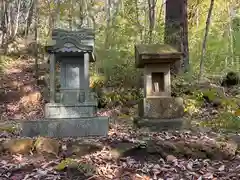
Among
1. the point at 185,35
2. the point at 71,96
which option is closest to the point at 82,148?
the point at 71,96

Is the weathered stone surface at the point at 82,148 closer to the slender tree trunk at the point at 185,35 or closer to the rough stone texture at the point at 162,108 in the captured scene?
the rough stone texture at the point at 162,108

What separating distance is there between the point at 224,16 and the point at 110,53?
10.3 metres

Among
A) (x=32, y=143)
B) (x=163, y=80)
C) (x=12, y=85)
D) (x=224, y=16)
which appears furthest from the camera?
(x=224, y=16)

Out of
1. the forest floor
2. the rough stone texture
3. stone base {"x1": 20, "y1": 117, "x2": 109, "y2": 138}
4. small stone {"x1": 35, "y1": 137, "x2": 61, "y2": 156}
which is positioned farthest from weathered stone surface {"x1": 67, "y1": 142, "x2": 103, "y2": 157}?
the rough stone texture

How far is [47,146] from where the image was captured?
16.9 feet

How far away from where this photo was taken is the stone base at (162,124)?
720cm

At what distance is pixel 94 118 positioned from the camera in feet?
22.1

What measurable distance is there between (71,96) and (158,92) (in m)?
1.88

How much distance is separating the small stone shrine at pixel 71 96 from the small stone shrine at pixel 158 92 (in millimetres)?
1058

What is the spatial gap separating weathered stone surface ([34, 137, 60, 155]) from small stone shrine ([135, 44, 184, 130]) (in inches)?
98.6

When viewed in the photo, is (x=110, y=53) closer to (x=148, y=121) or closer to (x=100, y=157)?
(x=148, y=121)

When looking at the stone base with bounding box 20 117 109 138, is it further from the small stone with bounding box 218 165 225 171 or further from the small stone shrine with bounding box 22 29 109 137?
the small stone with bounding box 218 165 225 171

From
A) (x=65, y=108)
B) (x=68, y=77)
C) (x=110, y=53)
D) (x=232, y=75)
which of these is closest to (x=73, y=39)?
(x=68, y=77)

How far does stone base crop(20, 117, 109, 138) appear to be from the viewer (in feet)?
21.6
